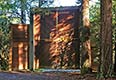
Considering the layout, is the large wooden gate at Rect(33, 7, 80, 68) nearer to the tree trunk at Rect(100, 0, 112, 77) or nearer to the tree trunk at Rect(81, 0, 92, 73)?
the tree trunk at Rect(81, 0, 92, 73)

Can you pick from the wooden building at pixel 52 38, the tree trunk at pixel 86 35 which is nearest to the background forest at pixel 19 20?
the wooden building at pixel 52 38

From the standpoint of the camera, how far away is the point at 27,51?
2009 cm

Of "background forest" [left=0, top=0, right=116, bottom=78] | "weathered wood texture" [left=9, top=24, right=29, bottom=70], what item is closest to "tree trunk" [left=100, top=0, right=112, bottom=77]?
"background forest" [left=0, top=0, right=116, bottom=78]

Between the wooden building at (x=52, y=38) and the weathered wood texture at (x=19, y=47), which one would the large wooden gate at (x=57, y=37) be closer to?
the wooden building at (x=52, y=38)

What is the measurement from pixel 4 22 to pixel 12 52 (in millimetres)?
3775

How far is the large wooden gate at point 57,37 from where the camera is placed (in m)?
19.4

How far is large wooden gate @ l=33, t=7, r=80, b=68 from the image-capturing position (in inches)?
765

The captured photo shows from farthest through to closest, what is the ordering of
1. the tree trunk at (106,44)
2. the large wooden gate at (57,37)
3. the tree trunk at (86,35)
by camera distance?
the large wooden gate at (57,37)
the tree trunk at (86,35)
the tree trunk at (106,44)

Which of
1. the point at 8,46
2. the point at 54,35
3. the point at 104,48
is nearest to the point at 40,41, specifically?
the point at 54,35

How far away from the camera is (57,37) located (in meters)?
19.5

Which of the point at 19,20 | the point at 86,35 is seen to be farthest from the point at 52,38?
the point at 19,20

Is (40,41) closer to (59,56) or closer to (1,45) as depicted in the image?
(59,56)

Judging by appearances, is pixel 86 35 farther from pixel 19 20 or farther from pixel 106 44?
pixel 19 20

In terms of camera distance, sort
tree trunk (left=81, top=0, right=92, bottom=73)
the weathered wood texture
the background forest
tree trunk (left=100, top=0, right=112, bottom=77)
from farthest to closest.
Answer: the weathered wood texture, the background forest, tree trunk (left=81, top=0, right=92, bottom=73), tree trunk (left=100, top=0, right=112, bottom=77)
